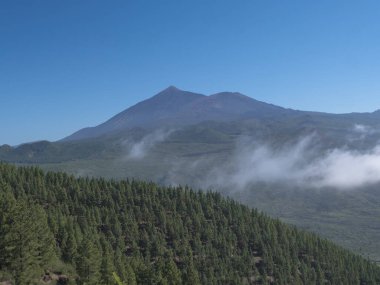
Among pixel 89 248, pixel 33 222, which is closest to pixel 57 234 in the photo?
pixel 89 248

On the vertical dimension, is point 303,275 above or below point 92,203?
below

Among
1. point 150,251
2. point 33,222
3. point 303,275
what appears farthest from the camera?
point 303,275

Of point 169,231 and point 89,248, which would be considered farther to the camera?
point 169,231

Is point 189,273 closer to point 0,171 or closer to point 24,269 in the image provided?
point 24,269

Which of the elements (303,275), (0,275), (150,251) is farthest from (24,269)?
(303,275)

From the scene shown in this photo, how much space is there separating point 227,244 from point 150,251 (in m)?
42.5

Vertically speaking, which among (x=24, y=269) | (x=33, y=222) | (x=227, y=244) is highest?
(x=33, y=222)

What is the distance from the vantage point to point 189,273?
111 m

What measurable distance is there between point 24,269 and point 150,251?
88029 mm

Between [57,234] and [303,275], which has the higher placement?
[57,234]

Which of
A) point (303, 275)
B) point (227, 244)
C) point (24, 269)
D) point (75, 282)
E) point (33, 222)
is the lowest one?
point (303, 275)

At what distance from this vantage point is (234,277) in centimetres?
16675

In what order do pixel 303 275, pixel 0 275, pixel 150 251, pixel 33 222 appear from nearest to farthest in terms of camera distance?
pixel 0 275, pixel 33 222, pixel 150 251, pixel 303 275

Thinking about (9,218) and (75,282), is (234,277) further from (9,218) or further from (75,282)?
(9,218)
